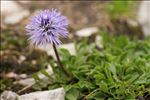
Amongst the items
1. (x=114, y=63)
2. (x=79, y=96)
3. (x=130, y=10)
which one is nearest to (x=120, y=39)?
(x=114, y=63)

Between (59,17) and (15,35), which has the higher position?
(59,17)

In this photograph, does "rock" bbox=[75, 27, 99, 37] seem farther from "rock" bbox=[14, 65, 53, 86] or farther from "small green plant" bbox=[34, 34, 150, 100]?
"rock" bbox=[14, 65, 53, 86]

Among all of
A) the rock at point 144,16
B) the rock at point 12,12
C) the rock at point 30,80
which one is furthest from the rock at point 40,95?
the rock at point 144,16

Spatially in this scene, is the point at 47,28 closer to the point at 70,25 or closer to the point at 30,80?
the point at 30,80

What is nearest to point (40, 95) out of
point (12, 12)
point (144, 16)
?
point (12, 12)

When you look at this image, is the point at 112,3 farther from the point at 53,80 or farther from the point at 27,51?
the point at 53,80

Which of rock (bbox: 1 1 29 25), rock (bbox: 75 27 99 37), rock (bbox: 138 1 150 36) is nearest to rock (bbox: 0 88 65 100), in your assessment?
rock (bbox: 75 27 99 37)
